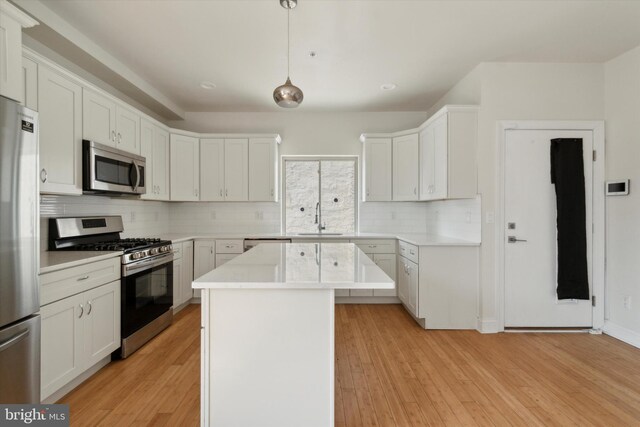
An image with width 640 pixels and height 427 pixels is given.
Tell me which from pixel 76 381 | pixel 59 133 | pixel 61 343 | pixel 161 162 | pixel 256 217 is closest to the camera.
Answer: pixel 61 343

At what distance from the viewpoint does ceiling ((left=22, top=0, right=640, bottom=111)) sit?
2.33m

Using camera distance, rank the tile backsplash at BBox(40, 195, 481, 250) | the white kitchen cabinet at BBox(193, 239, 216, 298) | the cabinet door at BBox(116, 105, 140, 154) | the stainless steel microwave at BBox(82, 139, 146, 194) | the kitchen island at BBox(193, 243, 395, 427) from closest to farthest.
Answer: the kitchen island at BBox(193, 243, 395, 427) < the stainless steel microwave at BBox(82, 139, 146, 194) < the cabinet door at BBox(116, 105, 140, 154) < the white kitchen cabinet at BBox(193, 239, 216, 298) < the tile backsplash at BBox(40, 195, 481, 250)

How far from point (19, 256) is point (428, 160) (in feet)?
12.4

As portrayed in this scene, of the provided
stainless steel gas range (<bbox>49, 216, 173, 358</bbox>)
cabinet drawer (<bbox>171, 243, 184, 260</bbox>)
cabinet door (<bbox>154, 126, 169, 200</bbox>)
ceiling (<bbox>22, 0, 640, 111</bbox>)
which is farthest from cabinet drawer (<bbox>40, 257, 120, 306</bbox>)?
ceiling (<bbox>22, 0, 640, 111</bbox>)

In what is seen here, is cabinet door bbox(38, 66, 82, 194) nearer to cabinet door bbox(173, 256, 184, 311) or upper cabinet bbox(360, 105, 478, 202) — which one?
cabinet door bbox(173, 256, 184, 311)

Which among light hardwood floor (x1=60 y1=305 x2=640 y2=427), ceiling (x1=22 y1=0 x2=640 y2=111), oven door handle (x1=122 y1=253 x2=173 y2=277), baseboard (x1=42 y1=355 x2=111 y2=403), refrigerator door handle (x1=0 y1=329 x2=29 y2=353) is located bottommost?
light hardwood floor (x1=60 y1=305 x2=640 y2=427)

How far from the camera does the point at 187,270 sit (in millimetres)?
3967

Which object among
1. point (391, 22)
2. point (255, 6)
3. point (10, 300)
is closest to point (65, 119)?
point (10, 300)

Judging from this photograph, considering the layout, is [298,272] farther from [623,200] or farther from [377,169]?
[623,200]

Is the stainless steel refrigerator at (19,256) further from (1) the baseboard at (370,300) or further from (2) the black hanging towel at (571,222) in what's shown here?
(2) the black hanging towel at (571,222)

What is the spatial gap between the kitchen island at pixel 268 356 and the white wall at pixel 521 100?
7.42ft

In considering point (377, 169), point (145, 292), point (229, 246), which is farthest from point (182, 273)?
point (377, 169)

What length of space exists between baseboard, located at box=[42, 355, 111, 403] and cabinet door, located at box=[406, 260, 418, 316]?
2971mm

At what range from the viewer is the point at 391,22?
2.49 metres
